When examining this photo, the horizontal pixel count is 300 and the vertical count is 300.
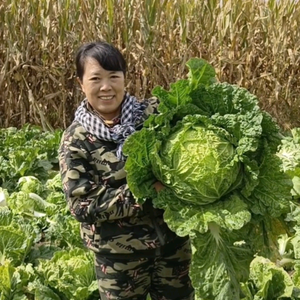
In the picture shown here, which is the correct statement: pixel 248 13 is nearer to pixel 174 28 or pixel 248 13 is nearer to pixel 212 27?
pixel 212 27

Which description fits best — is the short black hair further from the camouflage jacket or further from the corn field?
the corn field

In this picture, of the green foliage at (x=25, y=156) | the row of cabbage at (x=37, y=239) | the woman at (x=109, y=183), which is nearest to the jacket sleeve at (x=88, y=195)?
the woman at (x=109, y=183)

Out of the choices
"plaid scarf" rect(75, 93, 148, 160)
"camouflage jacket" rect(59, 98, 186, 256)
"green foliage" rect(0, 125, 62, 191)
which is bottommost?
"green foliage" rect(0, 125, 62, 191)

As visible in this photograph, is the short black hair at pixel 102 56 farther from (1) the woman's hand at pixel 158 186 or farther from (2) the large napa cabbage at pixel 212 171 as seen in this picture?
(1) the woman's hand at pixel 158 186

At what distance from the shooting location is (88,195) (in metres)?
2.37

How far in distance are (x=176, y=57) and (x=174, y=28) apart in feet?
1.43

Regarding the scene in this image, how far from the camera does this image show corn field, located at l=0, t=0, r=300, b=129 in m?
7.64

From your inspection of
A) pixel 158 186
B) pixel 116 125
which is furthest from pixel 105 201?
pixel 116 125

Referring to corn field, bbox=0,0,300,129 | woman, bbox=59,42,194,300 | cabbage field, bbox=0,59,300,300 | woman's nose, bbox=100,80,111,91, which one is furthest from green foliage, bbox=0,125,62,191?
cabbage field, bbox=0,59,300,300

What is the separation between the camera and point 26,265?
397cm

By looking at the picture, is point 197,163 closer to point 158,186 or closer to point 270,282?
point 158,186

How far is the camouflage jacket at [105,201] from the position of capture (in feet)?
7.73

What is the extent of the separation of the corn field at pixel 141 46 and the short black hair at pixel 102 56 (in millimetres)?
5134

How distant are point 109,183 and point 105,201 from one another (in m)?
0.11
